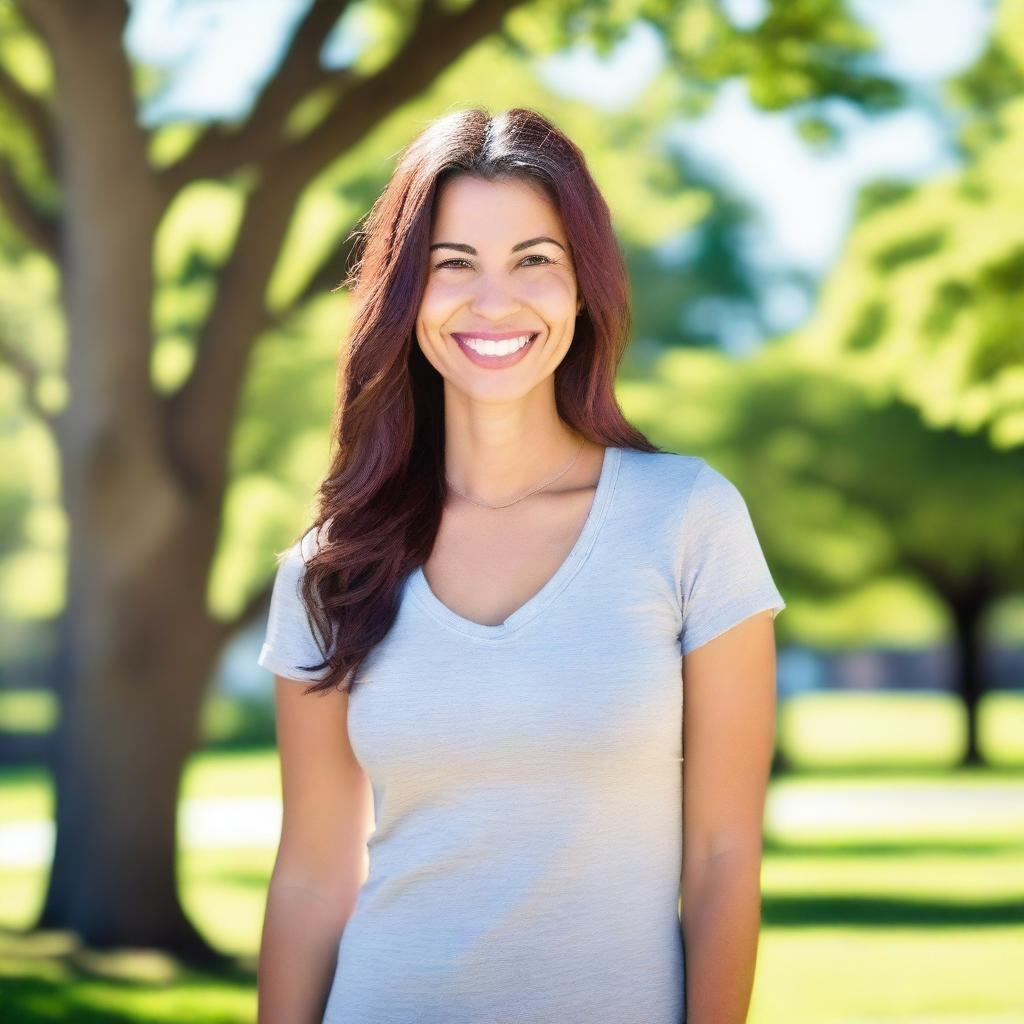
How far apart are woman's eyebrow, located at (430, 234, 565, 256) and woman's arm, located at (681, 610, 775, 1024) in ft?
2.44

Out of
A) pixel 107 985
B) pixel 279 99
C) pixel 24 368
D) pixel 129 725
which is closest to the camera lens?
pixel 107 985

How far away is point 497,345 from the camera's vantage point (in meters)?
2.93

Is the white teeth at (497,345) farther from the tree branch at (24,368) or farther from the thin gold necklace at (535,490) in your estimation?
the tree branch at (24,368)

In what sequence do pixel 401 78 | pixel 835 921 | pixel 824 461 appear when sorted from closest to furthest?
pixel 401 78 < pixel 835 921 < pixel 824 461

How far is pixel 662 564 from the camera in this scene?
Result: 2752mm

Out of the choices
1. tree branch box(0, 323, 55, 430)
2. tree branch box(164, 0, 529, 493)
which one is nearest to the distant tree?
tree branch box(0, 323, 55, 430)

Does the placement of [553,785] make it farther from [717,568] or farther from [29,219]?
[29,219]

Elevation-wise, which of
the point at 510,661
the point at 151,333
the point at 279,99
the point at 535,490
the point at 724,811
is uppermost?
the point at 279,99

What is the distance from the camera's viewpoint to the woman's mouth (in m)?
2.93

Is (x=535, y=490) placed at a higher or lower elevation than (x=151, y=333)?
lower

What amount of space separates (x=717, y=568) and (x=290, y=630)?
0.78 metres

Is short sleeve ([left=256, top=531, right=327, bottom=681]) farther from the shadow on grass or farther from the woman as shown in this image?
the shadow on grass

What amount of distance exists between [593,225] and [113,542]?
22.2ft

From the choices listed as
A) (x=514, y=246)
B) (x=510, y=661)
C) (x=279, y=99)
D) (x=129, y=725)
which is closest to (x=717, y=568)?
(x=510, y=661)
